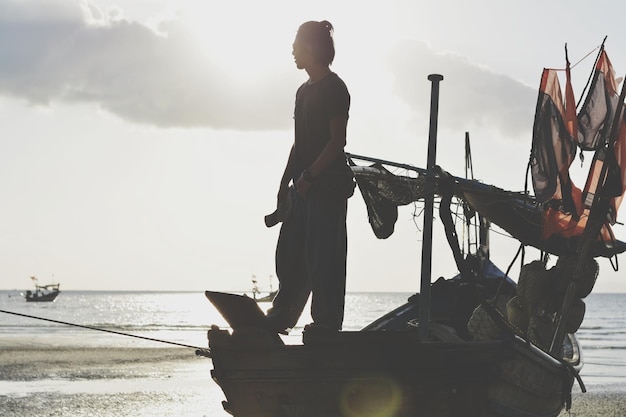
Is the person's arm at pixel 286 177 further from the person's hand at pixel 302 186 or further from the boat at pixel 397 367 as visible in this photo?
the boat at pixel 397 367

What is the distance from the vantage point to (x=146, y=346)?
181 feet

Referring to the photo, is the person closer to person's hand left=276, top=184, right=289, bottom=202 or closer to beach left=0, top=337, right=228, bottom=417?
person's hand left=276, top=184, right=289, bottom=202

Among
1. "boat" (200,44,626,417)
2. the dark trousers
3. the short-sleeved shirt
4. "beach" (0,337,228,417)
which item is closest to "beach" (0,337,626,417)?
"beach" (0,337,228,417)

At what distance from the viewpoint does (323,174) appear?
7.25m

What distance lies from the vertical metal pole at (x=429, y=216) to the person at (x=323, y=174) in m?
0.66

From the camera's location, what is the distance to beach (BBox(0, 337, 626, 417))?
23.7m

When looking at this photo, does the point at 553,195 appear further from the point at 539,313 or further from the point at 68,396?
the point at 68,396

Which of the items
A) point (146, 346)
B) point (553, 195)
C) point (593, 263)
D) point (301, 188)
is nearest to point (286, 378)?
point (301, 188)

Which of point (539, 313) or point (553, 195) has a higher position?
point (553, 195)

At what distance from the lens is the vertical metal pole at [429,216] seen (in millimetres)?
7566

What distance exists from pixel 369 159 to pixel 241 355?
987 cm

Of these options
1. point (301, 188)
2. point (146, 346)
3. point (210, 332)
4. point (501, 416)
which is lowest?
point (146, 346)

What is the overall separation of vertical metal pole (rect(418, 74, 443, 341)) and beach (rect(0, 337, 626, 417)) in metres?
15.8

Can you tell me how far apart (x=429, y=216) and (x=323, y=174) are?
1.03 metres
